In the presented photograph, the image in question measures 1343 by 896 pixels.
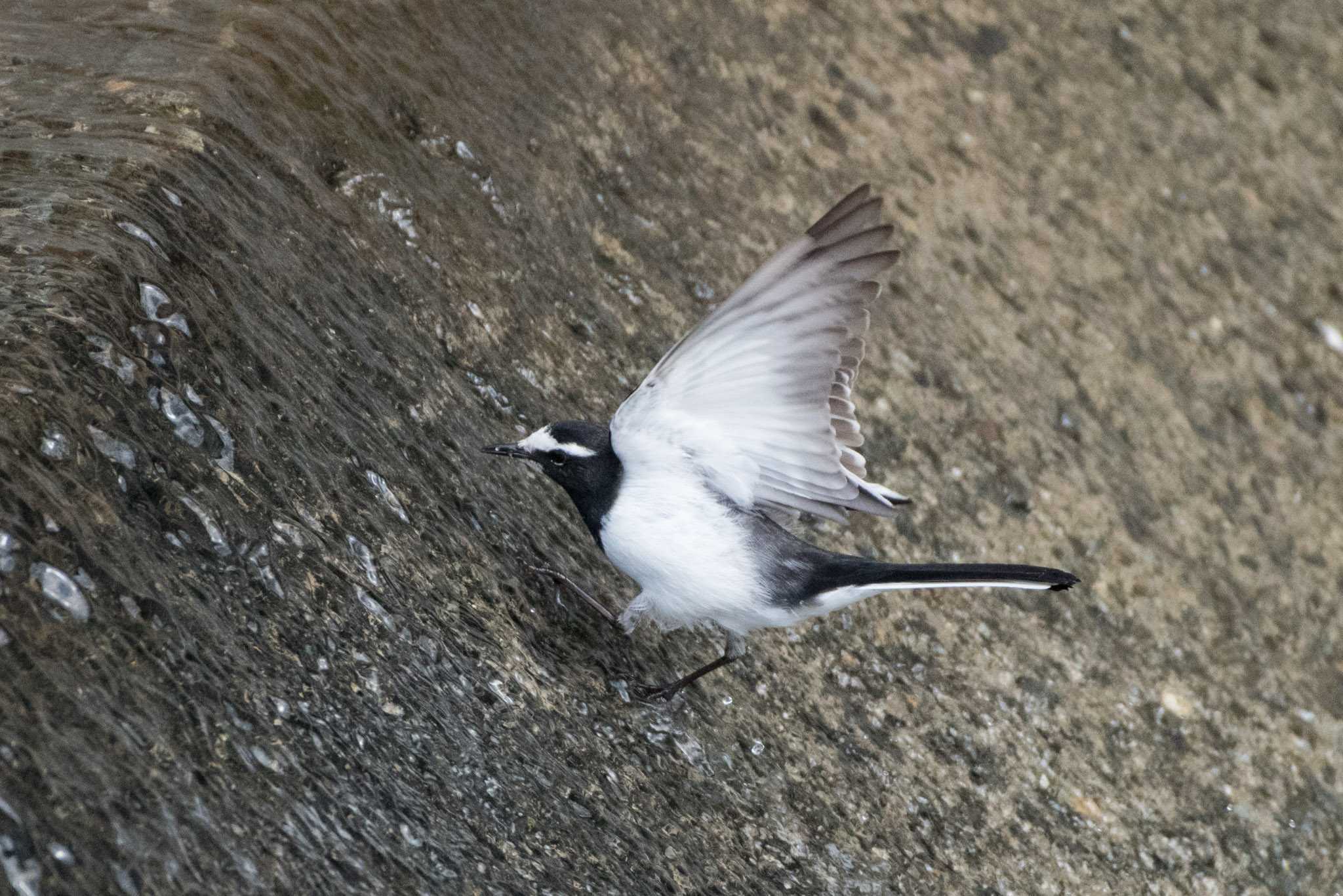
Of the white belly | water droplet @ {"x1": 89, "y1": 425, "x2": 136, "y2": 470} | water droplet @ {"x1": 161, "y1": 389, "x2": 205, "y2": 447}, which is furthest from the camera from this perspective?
the white belly

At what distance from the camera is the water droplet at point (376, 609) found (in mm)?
3324

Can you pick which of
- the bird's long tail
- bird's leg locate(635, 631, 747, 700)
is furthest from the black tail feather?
bird's leg locate(635, 631, 747, 700)

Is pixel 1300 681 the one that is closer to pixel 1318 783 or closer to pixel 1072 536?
pixel 1318 783

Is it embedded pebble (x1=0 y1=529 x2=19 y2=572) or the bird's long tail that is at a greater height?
embedded pebble (x1=0 y1=529 x2=19 y2=572)

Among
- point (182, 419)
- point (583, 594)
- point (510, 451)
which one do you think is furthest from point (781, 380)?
point (182, 419)

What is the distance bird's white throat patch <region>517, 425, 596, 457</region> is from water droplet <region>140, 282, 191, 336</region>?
0.94m

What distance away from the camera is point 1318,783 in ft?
17.8

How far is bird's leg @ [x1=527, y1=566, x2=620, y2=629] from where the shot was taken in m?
4.00

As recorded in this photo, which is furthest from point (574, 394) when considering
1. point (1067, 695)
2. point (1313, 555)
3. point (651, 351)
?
point (1313, 555)

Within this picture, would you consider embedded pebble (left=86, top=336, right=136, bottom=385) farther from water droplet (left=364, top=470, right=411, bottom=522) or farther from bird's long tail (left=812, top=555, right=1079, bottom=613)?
bird's long tail (left=812, top=555, right=1079, bottom=613)

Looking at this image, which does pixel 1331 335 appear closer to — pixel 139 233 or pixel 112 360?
pixel 139 233

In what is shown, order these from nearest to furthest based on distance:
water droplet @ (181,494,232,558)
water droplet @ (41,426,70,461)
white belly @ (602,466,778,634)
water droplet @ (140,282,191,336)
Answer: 1. water droplet @ (41,426,70,461)
2. water droplet @ (181,494,232,558)
3. water droplet @ (140,282,191,336)
4. white belly @ (602,466,778,634)

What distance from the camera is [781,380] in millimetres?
3506

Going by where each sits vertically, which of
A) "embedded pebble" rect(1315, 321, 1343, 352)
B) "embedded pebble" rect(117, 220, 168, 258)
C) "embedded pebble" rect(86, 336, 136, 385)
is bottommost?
"embedded pebble" rect(1315, 321, 1343, 352)
